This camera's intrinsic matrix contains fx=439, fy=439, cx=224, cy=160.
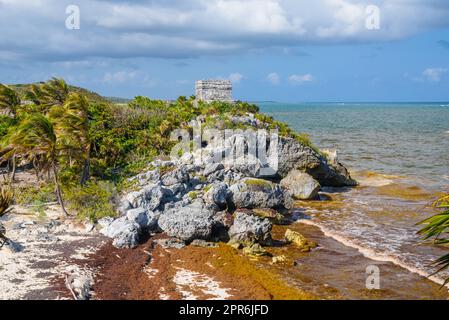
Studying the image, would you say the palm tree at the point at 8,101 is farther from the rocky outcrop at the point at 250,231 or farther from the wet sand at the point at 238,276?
the rocky outcrop at the point at 250,231

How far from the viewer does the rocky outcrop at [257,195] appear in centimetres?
1853

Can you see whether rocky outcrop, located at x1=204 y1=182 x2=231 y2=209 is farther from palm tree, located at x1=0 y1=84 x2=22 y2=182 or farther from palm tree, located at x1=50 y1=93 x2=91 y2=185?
palm tree, located at x1=0 y1=84 x2=22 y2=182

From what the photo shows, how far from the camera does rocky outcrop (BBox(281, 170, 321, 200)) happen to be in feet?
74.3

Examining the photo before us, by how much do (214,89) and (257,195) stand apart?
20.3 metres

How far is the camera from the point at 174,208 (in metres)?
16.3

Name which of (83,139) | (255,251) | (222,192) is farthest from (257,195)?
(83,139)

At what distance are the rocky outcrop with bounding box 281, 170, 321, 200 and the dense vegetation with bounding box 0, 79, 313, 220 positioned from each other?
3703 mm

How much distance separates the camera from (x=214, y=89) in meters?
37.5

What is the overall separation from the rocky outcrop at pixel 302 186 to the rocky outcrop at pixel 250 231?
794 cm

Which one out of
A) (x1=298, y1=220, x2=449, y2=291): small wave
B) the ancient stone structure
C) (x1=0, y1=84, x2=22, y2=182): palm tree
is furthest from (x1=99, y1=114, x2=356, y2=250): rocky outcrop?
(x1=0, y1=84, x2=22, y2=182): palm tree

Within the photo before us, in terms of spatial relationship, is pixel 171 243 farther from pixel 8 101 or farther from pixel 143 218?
pixel 8 101

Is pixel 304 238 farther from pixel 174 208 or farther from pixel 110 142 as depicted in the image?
pixel 110 142

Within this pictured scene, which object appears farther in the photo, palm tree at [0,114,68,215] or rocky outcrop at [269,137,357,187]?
rocky outcrop at [269,137,357,187]

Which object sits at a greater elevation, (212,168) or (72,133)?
(72,133)
